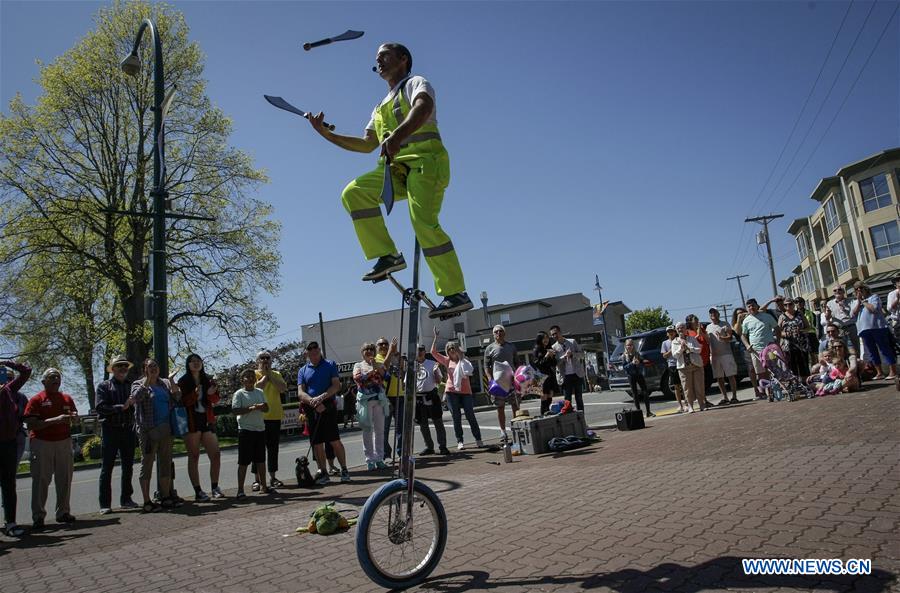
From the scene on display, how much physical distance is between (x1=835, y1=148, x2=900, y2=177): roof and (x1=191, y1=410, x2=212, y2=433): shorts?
50.3 m

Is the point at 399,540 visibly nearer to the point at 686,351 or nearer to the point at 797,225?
the point at 686,351

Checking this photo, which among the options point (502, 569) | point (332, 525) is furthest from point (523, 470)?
point (502, 569)

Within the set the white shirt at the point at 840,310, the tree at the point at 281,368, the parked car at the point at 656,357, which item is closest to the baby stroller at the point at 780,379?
the white shirt at the point at 840,310

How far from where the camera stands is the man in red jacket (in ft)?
24.4

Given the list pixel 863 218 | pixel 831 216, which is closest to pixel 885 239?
pixel 863 218

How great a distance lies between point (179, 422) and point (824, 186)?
58091 millimetres

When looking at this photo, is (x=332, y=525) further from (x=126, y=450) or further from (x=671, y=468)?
(x=126, y=450)

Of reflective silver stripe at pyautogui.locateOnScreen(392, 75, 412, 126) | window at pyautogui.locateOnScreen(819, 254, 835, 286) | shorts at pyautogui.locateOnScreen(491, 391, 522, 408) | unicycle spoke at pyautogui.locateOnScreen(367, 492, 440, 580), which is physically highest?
window at pyautogui.locateOnScreen(819, 254, 835, 286)

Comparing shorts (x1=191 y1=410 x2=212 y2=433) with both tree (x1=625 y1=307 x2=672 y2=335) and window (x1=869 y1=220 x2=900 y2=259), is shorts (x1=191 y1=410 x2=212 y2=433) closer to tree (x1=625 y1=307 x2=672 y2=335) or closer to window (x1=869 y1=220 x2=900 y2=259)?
window (x1=869 y1=220 x2=900 y2=259)

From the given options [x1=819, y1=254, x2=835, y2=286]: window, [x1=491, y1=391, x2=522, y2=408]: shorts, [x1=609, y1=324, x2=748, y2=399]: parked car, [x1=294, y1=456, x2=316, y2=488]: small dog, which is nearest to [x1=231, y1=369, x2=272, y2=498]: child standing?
[x1=294, y1=456, x2=316, y2=488]: small dog

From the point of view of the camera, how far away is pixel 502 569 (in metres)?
3.39

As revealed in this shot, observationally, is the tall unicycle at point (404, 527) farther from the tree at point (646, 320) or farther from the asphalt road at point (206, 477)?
the tree at point (646, 320)

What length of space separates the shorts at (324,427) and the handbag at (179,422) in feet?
5.88

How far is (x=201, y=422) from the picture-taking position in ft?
27.5
